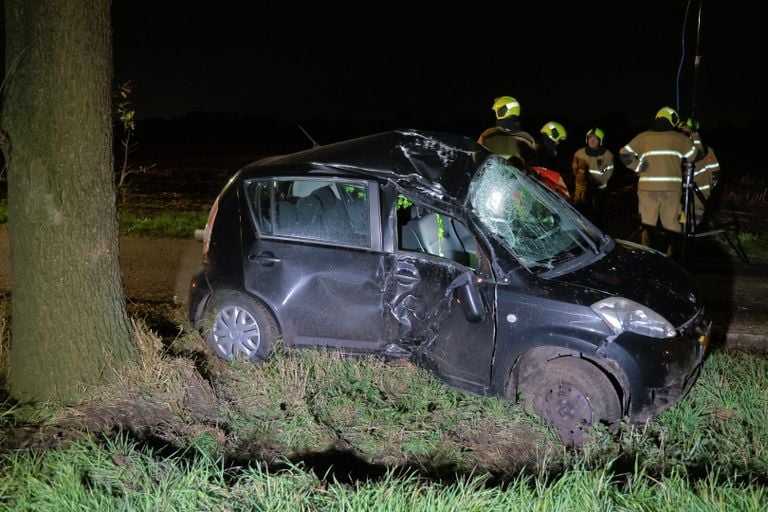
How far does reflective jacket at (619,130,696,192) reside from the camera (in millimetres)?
8664

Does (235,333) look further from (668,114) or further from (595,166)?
(595,166)

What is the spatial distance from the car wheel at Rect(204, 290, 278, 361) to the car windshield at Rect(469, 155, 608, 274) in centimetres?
180

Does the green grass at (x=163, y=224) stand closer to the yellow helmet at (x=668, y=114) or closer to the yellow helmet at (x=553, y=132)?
the yellow helmet at (x=553, y=132)

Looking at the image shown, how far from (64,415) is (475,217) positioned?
9.39ft

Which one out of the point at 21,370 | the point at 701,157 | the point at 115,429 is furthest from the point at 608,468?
the point at 701,157

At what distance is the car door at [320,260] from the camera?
206 inches

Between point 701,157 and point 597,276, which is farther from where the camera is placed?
point 701,157

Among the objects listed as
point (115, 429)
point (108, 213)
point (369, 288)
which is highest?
point (108, 213)

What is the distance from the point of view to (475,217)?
490 cm

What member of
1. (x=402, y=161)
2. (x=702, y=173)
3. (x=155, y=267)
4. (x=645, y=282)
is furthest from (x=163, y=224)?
(x=645, y=282)

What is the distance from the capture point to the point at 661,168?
8742 mm

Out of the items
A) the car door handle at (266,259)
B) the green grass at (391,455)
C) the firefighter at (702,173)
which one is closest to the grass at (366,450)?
the green grass at (391,455)

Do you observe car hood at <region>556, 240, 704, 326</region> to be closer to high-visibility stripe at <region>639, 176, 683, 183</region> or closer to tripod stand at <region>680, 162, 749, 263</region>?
tripod stand at <region>680, 162, 749, 263</region>

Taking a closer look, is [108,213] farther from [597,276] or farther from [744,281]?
[744,281]
